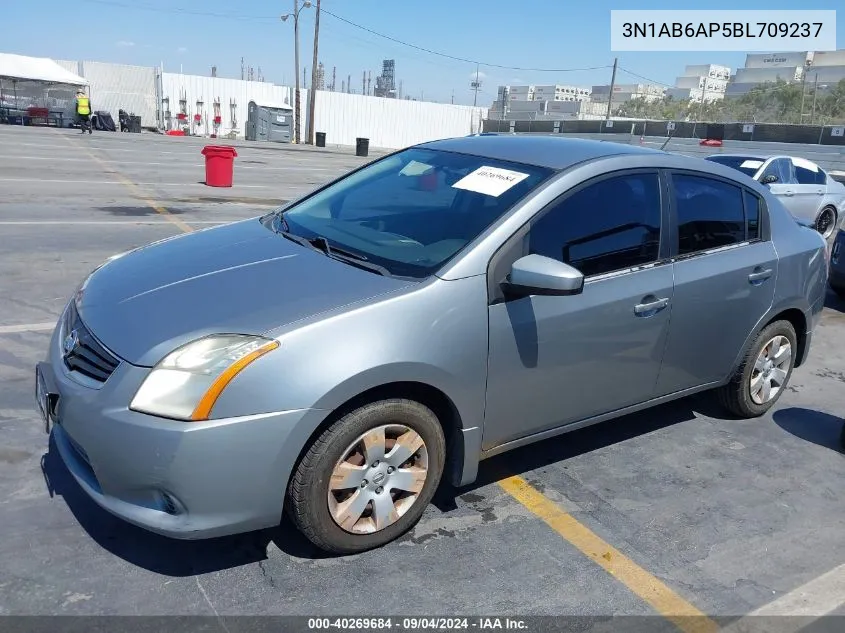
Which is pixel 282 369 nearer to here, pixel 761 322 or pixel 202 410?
pixel 202 410

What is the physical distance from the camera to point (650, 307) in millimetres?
3525

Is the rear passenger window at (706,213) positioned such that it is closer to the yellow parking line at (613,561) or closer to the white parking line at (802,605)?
the yellow parking line at (613,561)

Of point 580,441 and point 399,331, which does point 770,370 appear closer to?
point 580,441

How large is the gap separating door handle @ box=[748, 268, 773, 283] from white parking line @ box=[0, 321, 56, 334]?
479cm

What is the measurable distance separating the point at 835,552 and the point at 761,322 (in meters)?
1.50

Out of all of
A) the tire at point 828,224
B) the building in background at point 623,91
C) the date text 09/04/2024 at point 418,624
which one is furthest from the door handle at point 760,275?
the building in background at point 623,91

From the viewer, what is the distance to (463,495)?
3.41 metres

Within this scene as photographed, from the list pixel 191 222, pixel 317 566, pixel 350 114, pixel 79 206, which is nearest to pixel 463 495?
pixel 317 566

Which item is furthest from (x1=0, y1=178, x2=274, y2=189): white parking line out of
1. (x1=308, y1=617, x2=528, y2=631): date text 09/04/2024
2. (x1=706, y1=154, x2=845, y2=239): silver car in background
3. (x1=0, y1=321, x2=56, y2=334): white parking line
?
(x1=308, y1=617, x2=528, y2=631): date text 09/04/2024

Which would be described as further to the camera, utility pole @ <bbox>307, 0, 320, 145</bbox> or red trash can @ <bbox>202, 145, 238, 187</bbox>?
utility pole @ <bbox>307, 0, 320, 145</bbox>

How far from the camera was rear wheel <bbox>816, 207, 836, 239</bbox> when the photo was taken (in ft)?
41.0

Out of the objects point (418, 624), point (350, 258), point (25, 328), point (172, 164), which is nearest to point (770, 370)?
point (350, 258)

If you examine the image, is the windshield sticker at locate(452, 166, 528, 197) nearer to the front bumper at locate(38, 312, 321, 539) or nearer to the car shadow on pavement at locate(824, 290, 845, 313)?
the front bumper at locate(38, 312, 321, 539)

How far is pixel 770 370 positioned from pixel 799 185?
28.8ft
